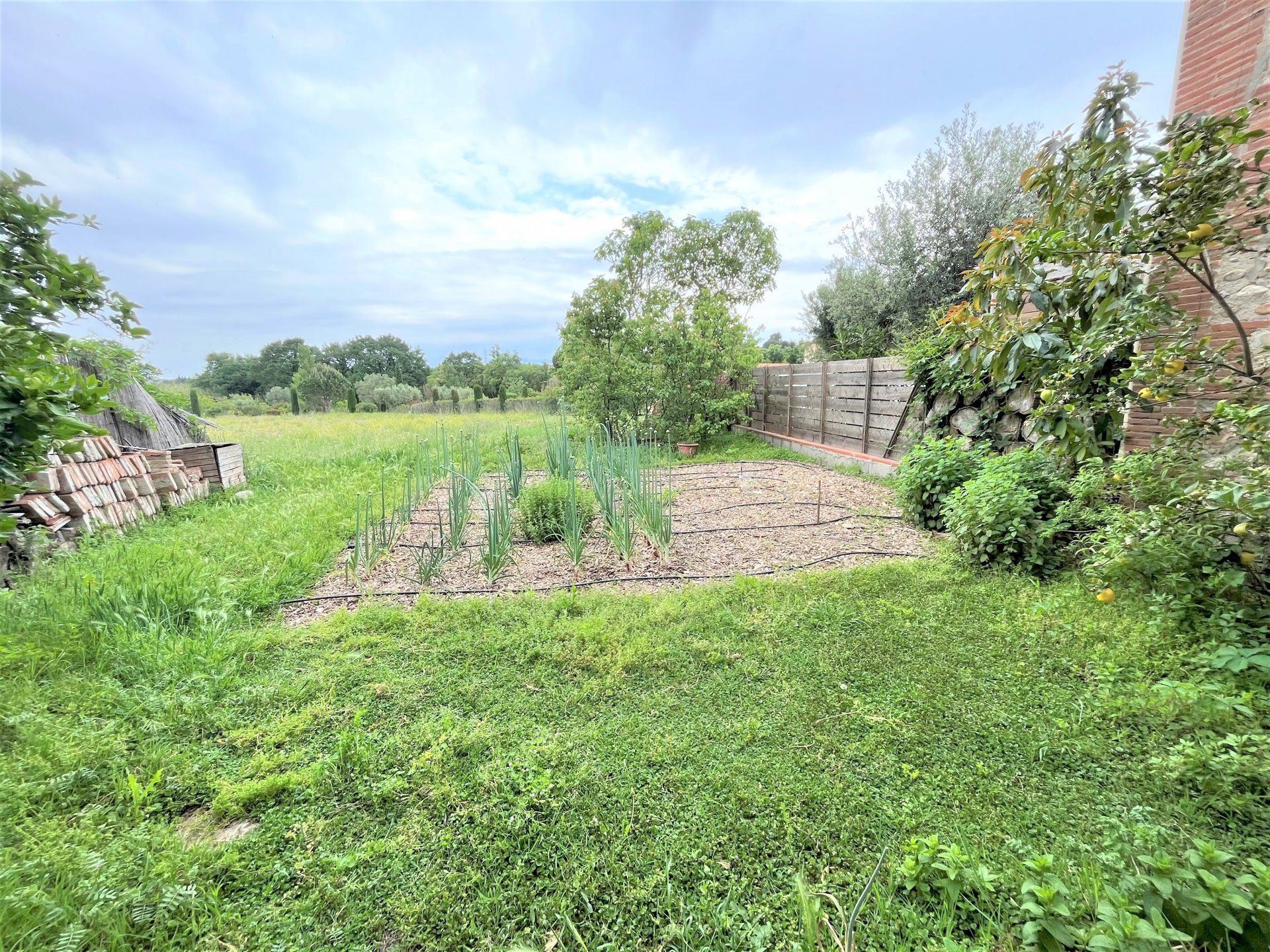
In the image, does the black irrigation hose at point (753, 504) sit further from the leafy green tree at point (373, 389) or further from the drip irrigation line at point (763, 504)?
the leafy green tree at point (373, 389)

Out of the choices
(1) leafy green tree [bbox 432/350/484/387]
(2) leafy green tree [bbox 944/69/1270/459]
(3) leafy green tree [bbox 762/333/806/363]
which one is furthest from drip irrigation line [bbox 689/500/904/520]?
(1) leafy green tree [bbox 432/350/484/387]

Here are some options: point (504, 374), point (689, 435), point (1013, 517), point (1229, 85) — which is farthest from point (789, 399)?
point (504, 374)

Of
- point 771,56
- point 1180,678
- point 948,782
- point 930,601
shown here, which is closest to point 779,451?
point 771,56

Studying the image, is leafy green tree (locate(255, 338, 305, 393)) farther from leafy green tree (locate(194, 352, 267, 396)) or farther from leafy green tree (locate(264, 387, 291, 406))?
leafy green tree (locate(264, 387, 291, 406))

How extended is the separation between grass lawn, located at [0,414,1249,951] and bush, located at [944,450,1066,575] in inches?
9.9

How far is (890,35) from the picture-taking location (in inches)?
157

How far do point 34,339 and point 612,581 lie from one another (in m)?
2.51

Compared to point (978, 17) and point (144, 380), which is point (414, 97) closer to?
point (144, 380)

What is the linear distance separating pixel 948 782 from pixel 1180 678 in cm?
117

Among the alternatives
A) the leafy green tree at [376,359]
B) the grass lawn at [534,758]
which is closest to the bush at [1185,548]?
the grass lawn at [534,758]

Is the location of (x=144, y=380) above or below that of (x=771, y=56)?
below

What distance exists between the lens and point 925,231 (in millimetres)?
10000

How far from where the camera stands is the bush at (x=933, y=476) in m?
3.49

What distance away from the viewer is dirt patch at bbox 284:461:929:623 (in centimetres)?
288
